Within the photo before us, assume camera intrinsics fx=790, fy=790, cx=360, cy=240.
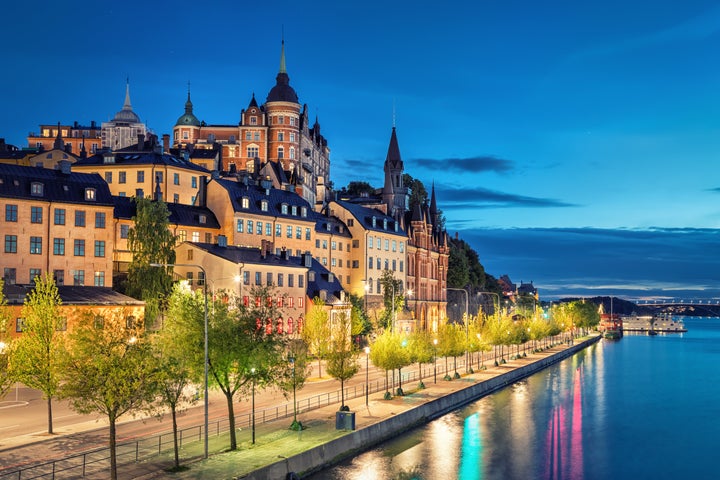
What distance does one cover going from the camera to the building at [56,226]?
70312mm

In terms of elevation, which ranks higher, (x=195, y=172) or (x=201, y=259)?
(x=195, y=172)

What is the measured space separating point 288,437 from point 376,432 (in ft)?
23.5

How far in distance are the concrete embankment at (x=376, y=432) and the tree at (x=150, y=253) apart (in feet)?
90.7

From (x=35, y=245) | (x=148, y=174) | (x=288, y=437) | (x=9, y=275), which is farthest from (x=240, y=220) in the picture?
(x=288, y=437)

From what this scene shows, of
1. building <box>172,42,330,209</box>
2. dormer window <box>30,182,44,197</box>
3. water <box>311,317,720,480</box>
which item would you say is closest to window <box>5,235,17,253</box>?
dormer window <box>30,182,44,197</box>

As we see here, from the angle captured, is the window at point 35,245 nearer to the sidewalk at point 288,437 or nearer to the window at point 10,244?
the window at point 10,244

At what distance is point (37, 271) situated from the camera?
71.4 meters

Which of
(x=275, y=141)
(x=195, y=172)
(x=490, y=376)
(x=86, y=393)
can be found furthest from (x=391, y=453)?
(x=275, y=141)

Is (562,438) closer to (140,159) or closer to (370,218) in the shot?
(370,218)

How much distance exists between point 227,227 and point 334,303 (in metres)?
15.2

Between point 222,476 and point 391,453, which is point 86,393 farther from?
point 391,453

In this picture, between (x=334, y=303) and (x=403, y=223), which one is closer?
(x=334, y=303)

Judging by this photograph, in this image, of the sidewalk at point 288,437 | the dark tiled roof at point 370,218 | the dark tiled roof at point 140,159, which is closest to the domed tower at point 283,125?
the dark tiled roof at point 370,218

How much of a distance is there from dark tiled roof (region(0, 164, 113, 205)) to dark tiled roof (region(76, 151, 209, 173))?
2085 cm
